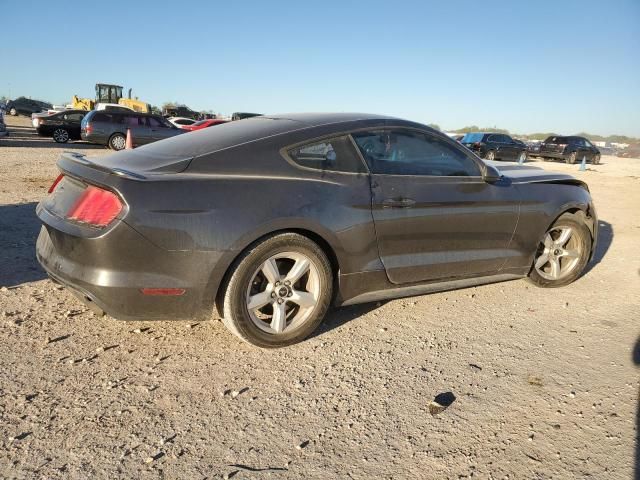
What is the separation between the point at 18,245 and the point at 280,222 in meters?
3.23

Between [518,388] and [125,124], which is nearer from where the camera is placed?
[518,388]

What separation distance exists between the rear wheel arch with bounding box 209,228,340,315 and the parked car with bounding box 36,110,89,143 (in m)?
20.8

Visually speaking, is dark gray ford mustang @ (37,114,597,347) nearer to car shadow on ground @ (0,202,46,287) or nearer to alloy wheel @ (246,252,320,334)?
alloy wheel @ (246,252,320,334)

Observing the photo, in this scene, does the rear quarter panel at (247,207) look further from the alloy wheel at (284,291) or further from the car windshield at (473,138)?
the car windshield at (473,138)

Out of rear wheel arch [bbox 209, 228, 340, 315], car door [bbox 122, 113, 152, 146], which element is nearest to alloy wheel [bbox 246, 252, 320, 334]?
rear wheel arch [bbox 209, 228, 340, 315]

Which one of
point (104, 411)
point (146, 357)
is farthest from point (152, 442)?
point (146, 357)

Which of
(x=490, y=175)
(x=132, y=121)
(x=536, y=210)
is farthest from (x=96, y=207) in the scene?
(x=132, y=121)

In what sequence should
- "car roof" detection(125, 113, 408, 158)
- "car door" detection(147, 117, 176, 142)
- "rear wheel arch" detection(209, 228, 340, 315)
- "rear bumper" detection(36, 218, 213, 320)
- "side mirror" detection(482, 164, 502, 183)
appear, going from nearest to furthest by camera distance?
1. "rear bumper" detection(36, 218, 213, 320)
2. "rear wheel arch" detection(209, 228, 340, 315)
3. "car roof" detection(125, 113, 408, 158)
4. "side mirror" detection(482, 164, 502, 183)
5. "car door" detection(147, 117, 176, 142)

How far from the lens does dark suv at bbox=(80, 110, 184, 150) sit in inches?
687

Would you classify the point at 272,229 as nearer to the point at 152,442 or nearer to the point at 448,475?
the point at 152,442

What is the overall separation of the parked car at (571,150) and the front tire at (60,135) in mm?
24465

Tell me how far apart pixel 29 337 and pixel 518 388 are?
2.93 m

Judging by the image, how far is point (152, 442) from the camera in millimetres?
2131

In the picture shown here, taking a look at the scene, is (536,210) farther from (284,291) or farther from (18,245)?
(18,245)
